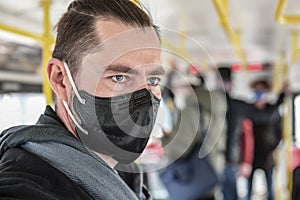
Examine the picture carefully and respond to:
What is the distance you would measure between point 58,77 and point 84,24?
0.38 ft

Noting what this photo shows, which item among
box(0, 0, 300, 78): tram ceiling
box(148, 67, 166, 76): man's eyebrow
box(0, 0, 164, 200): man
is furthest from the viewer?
box(0, 0, 300, 78): tram ceiling

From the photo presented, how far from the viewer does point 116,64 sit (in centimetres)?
80

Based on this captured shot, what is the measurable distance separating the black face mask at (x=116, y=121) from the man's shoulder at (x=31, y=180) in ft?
0.38

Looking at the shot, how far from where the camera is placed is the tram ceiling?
9.43ft

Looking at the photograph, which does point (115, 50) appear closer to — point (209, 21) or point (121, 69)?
point (121, 69)

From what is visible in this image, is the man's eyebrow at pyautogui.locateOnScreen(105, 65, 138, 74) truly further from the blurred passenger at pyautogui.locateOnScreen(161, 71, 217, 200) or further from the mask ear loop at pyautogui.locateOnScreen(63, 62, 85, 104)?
the blurred passenger at pyautogui.locateOnScreen(161, 71, 217, 200)

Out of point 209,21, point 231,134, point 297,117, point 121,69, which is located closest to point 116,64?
point 121,69

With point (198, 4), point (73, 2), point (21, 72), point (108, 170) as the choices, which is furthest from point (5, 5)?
point (108, 170)

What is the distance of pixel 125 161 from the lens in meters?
0.87

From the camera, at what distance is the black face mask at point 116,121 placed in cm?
80

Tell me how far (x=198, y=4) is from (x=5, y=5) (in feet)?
4.68

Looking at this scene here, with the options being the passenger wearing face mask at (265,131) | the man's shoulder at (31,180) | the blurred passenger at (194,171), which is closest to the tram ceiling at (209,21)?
the blurred passenger at (194,171)

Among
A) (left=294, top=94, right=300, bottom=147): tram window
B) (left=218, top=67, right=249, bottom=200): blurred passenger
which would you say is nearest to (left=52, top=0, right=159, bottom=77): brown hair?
(left=218, top=67, right=249, bottom=200): blurred passenger

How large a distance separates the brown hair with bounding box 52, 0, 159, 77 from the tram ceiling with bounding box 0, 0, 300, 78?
937 millimetres
